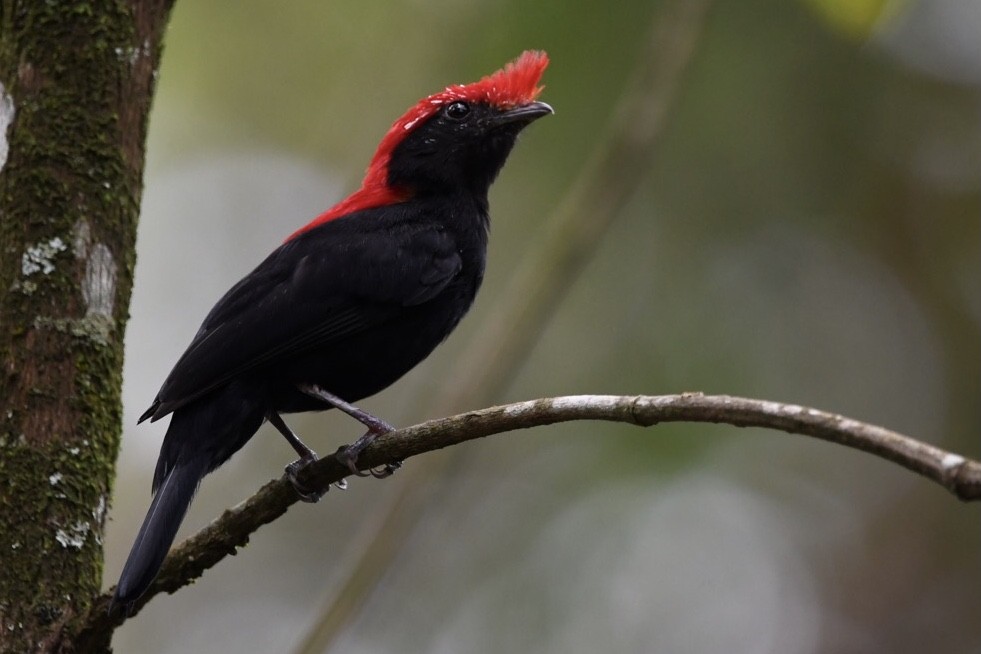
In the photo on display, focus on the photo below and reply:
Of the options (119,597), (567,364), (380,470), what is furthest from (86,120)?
(567,364)

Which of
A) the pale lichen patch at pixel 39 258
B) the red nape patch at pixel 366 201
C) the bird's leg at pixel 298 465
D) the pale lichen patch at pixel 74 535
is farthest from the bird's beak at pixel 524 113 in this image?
the pale lichen patch at pixel 74 535

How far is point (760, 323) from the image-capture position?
28.3 feet

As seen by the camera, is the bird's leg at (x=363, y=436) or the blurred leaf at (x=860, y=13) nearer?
the blurred leaf at (x=860, y=13)

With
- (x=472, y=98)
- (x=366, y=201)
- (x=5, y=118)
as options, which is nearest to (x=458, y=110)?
(x=472, y=98)

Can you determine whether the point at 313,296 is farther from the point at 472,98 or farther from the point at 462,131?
the point at 472,98

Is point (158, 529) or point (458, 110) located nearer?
point (158, 529)

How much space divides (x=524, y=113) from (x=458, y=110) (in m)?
0.31

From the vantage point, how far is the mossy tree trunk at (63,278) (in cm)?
286

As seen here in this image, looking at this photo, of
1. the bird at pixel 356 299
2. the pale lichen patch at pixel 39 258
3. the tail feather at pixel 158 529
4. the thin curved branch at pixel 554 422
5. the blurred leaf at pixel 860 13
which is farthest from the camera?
the bird at pixel 356 299

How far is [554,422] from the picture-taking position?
2.50 meters

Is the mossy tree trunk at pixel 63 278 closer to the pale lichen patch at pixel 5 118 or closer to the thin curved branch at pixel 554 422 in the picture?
the pale lichen patch at pixel 5 118

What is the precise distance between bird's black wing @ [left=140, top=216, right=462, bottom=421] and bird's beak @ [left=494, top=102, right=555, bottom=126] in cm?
65

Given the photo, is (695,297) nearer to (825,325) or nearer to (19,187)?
(825,325)

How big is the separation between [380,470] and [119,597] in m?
1.54
